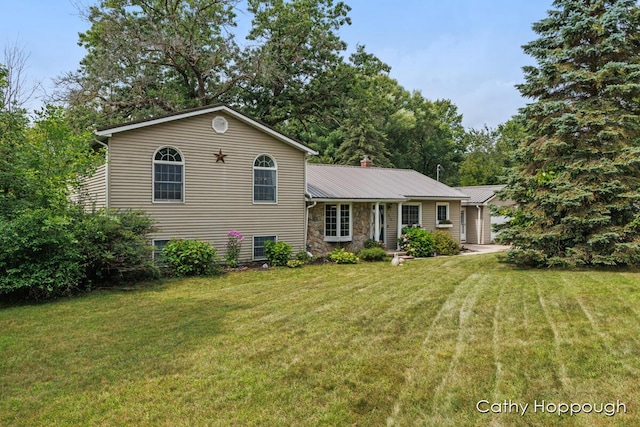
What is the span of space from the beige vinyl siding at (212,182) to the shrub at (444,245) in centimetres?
591

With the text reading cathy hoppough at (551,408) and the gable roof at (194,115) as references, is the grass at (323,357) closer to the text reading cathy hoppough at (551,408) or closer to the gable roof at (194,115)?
the text reading cathy hoppough at (551,408)

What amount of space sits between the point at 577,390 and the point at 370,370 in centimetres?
186

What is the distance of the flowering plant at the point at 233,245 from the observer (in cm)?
1241

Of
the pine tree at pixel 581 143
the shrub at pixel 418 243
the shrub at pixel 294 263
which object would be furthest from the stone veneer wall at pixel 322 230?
the pine tree at pixel 581 143

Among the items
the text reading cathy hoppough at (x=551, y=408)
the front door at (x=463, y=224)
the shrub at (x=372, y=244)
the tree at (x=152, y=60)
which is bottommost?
the text reading cathy hoppough at (x=551, y=408)

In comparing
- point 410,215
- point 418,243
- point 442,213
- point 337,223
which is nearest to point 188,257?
point 337,223

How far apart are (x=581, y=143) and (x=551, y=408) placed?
10.0 meters

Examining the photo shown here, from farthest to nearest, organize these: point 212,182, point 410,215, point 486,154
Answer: point 486,154, point 410,215, point 212,182

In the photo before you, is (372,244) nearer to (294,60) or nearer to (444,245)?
(444,245)

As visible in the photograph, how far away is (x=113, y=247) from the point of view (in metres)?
9.10

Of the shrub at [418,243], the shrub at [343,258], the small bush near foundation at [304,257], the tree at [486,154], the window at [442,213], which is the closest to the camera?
the small bush near foundation at [304,257]

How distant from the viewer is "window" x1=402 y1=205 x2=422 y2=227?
59.0ft

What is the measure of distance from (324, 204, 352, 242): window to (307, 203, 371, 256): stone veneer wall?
0.72ft

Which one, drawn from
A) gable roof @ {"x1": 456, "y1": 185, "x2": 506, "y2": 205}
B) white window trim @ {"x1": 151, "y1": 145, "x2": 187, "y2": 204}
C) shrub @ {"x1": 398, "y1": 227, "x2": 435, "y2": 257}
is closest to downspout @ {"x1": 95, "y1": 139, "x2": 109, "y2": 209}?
white window trim @ {"x1": 151, "y1": 145, "x2": 187, "y2": 204}
